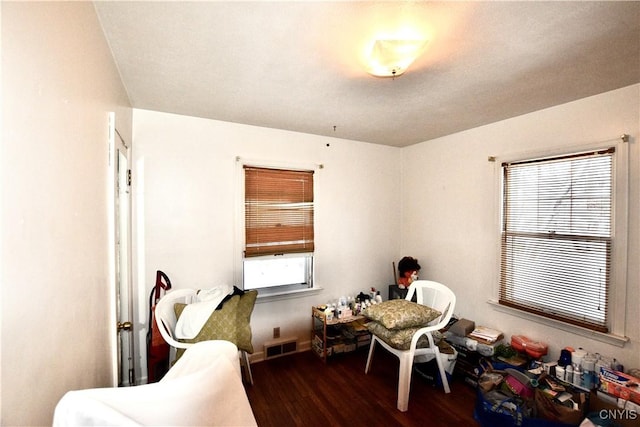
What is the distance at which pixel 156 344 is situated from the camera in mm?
2225

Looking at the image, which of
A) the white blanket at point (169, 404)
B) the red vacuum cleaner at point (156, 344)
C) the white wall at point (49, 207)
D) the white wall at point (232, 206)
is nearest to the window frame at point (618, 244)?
the white wall at point (232, 206)

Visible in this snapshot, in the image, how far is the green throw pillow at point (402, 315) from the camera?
229cm

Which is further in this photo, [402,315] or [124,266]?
[402,315]

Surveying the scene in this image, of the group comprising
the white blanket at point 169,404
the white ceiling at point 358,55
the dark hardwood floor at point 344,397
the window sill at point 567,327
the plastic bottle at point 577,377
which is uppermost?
the white ceiling at point 358,55

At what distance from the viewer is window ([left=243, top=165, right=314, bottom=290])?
9.56 ft

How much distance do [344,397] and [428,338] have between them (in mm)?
903

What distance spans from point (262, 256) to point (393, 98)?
2010 mm

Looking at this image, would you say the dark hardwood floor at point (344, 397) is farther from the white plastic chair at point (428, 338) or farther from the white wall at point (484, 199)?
the white wall at point (484, 199)

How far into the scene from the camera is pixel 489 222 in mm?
2828

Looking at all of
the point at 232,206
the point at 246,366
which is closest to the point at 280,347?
the point at 246,366

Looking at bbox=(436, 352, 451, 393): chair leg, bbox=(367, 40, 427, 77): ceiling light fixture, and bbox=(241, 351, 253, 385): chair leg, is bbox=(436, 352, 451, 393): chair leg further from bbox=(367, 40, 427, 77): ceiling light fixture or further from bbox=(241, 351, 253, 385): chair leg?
bbox=(367, 40, 427, 77): ceiling light fixture

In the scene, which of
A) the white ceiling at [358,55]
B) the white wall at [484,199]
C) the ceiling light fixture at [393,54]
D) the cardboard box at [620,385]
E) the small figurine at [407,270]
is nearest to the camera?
the white ceiling at [358,55]

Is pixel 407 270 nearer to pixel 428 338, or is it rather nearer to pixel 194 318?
pixel 428 338

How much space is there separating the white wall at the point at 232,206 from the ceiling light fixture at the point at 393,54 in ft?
5.71
